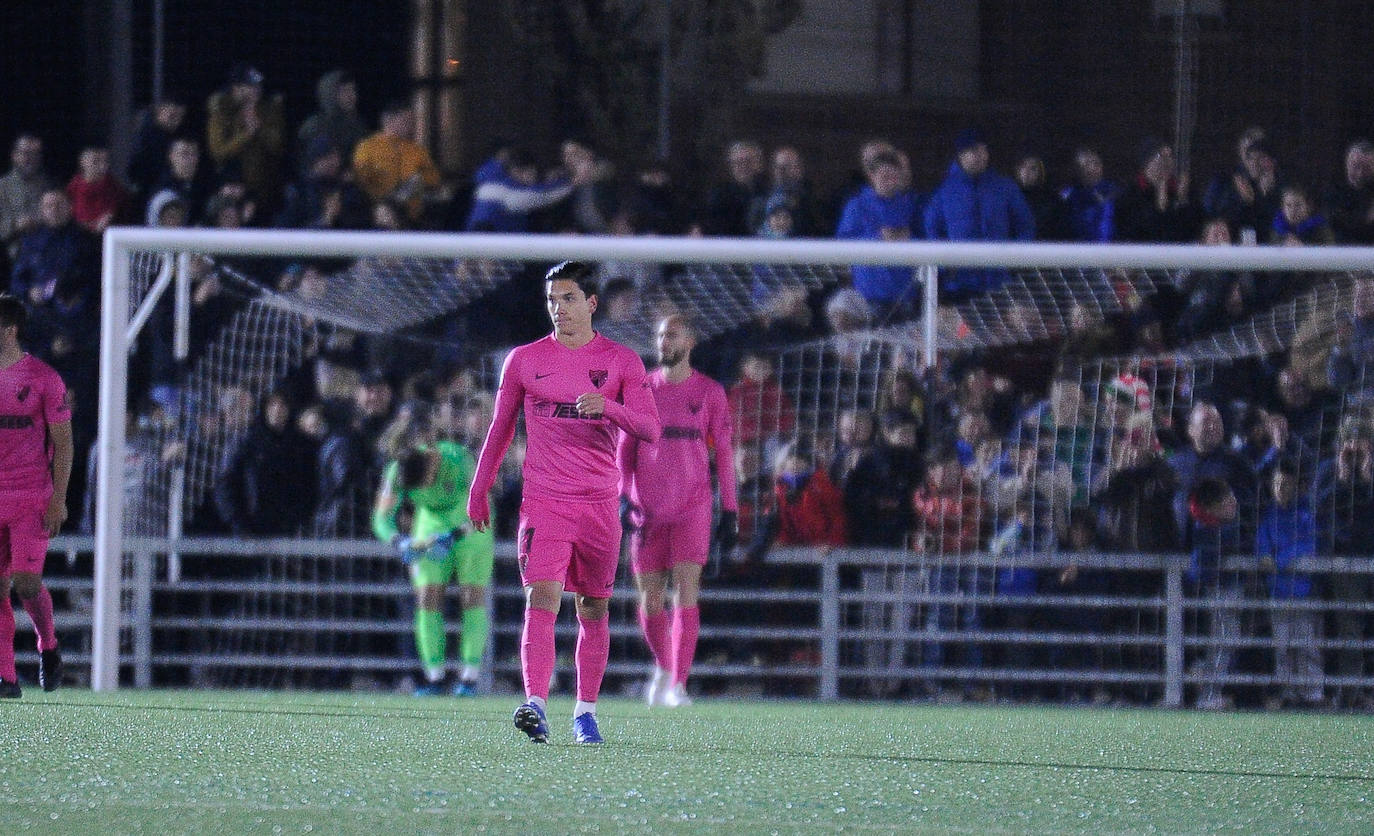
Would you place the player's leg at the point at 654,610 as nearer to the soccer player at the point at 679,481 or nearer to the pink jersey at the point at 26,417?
the soccer player at the point at 679,481

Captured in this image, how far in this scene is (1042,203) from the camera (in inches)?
490

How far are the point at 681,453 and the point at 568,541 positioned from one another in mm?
3188

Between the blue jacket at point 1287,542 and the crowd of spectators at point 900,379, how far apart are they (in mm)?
16

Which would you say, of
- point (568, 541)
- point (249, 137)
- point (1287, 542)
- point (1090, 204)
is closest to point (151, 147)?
point (249, 137)

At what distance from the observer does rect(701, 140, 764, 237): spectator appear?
1252 cm

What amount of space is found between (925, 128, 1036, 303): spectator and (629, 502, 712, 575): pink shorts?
3.12m

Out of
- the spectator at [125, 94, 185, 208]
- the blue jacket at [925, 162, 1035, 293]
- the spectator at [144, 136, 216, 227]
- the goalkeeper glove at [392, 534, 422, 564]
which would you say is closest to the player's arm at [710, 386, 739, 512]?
the goalkeeper glove at [392, 534, 422, 564]

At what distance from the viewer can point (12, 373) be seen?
848 centimetres

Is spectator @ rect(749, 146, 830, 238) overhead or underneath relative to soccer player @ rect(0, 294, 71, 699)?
overhead

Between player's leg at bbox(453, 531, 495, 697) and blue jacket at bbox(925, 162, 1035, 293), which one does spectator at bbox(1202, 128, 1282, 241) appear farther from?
player's leg at bbox(453, 531, 495, 697)

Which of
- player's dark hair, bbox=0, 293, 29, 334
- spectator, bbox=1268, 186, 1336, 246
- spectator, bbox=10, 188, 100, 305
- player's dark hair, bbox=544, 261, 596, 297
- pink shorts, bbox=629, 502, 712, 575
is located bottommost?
pink shorts, bbox=629, 502, 712, 575

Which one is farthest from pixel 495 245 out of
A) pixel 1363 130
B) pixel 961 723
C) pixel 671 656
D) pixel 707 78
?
pixel 1363 130

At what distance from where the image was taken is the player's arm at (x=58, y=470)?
8.58m

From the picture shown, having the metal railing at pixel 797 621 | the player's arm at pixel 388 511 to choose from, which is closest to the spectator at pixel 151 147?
the metal railing at pixel 797 621
